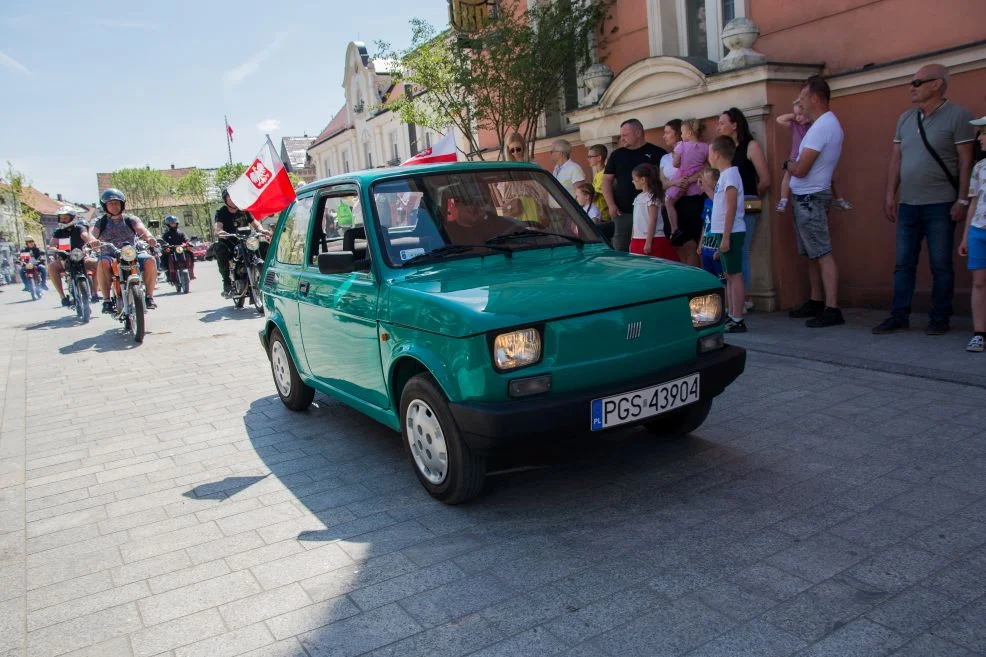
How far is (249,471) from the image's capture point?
535cm

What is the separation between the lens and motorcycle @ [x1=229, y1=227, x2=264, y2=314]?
1371 centimetres

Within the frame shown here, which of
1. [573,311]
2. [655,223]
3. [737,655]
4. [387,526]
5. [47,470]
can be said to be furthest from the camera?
[655,223]

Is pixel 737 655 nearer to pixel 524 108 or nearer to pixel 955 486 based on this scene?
pixel 955 486

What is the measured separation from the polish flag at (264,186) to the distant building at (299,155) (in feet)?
196

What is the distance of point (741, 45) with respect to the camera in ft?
29.9

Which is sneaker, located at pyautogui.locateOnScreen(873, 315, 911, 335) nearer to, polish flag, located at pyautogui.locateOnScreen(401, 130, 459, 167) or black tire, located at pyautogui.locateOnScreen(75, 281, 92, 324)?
polish flag, located at pyautogui.locateOnScreen(401, 130, 459, 167)

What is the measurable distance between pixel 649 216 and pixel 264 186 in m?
6.31

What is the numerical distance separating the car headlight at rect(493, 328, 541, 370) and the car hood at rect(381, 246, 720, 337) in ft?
0.25

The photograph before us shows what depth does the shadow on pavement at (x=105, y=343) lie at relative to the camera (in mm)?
11305

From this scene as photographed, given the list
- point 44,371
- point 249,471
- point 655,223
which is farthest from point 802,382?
point 44,371

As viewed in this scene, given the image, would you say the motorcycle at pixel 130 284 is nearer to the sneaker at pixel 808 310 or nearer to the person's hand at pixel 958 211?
the sneaker at pixel 808 310

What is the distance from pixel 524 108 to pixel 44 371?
847cm

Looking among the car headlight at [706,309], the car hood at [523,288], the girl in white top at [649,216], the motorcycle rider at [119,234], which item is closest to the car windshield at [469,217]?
the car hood at [523,288]

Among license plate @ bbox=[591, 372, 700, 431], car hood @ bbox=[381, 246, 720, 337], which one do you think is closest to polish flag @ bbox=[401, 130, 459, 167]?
car hood @ bbox=[381, 246, 720, 337]
